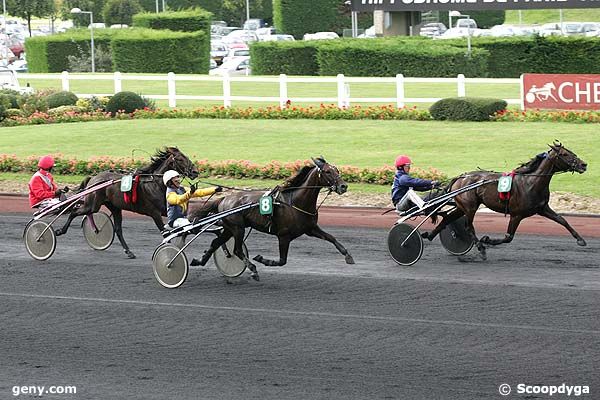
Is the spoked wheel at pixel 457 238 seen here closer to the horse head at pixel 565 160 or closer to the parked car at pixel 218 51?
the horse head at pixel 565 160

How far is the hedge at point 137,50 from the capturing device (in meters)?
41.1

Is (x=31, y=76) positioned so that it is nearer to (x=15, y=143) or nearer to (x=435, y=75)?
(x=15, y=143)

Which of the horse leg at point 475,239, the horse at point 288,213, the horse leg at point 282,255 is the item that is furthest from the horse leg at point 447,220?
the horse leg at point 282,255

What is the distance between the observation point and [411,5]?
3105cm

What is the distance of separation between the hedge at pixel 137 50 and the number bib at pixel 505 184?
2959cm

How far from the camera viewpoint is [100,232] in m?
14.7

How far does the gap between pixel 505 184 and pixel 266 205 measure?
9.12 ft

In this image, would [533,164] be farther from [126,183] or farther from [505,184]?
[126,183]

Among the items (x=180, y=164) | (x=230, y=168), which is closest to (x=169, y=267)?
(x=180, y=164)

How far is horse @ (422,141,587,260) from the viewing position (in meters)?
12.8

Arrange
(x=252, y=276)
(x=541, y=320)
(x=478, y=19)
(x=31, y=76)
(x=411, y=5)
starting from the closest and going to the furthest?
1. (x=541, y=320)
2. (x=252, y=276)
3. (x=411, y=5)
4. (x=31, y=76)
5. (x=478, y=19)

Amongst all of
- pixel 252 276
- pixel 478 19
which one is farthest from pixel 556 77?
pixel 478 19

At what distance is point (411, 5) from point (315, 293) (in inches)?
800

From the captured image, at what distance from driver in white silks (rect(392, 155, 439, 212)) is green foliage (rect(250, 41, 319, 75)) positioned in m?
24.8
